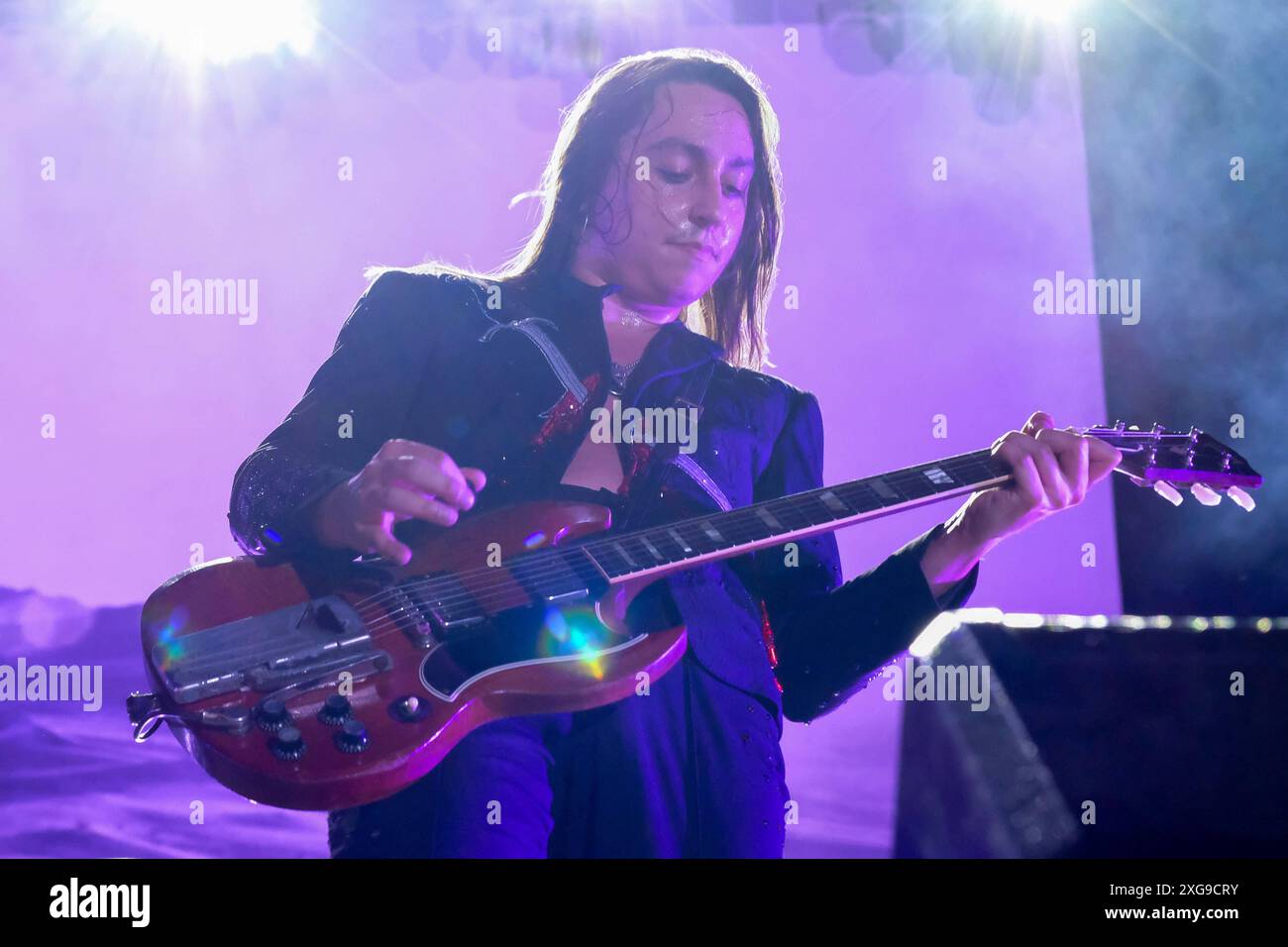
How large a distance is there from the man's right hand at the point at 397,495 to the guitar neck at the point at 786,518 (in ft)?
1.07

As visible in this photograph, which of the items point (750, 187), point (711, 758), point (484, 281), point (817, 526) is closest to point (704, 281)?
point (750, 187)

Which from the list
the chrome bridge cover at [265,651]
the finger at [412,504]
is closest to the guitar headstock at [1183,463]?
the finger at [412,504]

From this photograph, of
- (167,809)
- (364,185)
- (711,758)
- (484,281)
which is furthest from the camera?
(364,185)

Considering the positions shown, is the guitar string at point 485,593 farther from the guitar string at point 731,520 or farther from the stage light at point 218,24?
the stage light at point 218,24

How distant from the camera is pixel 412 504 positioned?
78.4 inches

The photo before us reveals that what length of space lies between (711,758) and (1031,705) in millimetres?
1225

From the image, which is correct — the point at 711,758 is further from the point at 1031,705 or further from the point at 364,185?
the point at 364,185

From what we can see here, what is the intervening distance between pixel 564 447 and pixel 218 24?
1.71 metres

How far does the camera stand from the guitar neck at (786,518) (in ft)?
7.32

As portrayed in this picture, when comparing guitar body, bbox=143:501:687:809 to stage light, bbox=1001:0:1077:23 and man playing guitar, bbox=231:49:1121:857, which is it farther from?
stage light, bbox=1001:0:1077:23

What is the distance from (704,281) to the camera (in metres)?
2.76

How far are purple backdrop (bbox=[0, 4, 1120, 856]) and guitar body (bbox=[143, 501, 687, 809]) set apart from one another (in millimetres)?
920

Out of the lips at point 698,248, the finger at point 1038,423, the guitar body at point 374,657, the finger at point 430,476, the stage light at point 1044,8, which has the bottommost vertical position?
the guitar body at point 374,657

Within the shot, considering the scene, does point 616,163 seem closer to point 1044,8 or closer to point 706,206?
point 706,206
